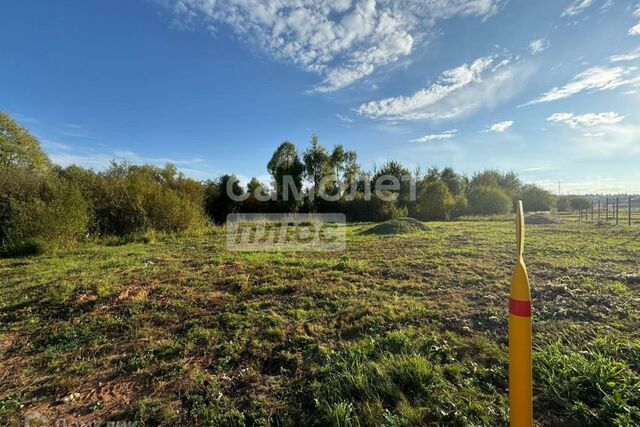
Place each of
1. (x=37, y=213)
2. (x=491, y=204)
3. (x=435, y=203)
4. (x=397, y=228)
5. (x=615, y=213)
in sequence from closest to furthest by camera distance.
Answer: (x=37, y=213)
(x=397, y=228)
(x=615, y=213)
(x=435, y=203)
(x=491, y=204)

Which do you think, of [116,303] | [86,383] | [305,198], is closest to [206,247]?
[116,303]

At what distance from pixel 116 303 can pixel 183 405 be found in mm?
2592

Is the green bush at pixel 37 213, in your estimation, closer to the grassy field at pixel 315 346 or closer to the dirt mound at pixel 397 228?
the grassy field at pixel 315 346

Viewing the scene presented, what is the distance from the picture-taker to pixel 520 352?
3.59ft

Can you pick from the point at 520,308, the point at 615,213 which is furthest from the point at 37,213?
the point at 615,213

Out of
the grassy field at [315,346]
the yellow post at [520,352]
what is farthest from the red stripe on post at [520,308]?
the grassy field at [315,346]

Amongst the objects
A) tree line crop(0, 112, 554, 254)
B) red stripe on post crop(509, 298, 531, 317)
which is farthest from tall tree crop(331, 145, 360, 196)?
red stripe on post crop(509, 298, 531, 317)

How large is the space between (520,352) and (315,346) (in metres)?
1.83

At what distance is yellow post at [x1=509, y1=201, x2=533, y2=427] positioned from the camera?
1072 millimetres

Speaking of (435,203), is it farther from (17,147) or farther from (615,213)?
(17,147)

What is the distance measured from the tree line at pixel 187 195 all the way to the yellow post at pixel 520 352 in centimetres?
322

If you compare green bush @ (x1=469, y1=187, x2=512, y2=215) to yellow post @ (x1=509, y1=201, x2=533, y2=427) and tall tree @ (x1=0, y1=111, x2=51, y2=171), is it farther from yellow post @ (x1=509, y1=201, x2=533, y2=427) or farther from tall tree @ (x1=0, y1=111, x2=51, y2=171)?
tall tree @ (x1=0, y1=111, x2=51, y2=171)

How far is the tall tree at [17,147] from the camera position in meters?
13.8

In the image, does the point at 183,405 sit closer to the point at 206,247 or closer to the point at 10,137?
the point at 206,247
